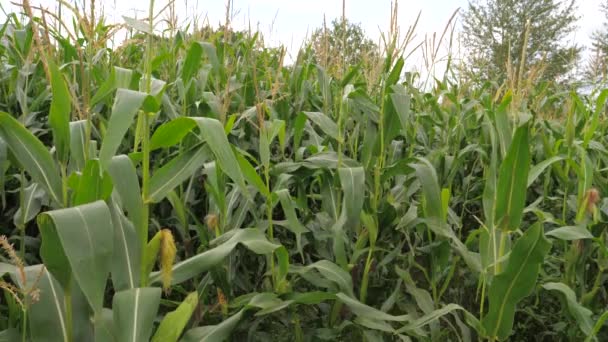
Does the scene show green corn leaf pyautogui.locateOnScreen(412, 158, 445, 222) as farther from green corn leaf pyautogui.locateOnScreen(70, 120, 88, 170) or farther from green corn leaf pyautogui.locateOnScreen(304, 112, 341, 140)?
green corn leaf pyautogui.locateOnScreen(70, 120, 88, 170)

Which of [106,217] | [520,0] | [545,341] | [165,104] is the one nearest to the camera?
[106,217]

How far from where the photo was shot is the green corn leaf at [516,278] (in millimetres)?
1749

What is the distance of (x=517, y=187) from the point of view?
181 cm

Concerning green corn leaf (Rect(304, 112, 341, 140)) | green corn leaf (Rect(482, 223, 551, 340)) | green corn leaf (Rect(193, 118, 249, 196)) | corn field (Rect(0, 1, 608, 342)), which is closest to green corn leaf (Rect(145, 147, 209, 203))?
corn field (Rect(0, 1, 608, 342))

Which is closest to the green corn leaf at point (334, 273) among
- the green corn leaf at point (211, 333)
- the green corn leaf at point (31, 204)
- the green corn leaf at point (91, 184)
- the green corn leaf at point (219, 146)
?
the green corn leaf at point (211, 333)

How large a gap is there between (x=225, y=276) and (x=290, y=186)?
0.83 m

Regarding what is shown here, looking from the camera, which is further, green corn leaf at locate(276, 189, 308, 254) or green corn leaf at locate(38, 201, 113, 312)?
green corn leaf at locate(276, 189, 308, 254)

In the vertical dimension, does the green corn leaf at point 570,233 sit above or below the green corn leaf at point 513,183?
below

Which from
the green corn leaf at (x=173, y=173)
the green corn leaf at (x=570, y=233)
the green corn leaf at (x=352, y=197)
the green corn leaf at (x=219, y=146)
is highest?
the green corn leaf at (x=219, y=146)

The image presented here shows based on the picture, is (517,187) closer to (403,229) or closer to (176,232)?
(403,229)

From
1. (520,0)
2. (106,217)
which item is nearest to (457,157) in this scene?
(106,217)

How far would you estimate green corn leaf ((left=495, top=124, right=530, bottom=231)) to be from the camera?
175 centimetres

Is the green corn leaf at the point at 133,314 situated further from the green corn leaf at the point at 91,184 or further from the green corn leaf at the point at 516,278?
the green corn leaf at the point at 516,278

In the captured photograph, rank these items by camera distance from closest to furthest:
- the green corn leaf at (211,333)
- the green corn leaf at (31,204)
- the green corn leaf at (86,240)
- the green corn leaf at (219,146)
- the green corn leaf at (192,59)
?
the green corn leaf at (86,240), the green corn leaf at (219,146), the green corn leaf at (211,333), the green corn leaf at (31,204), the green corn leaf at (192,59)
